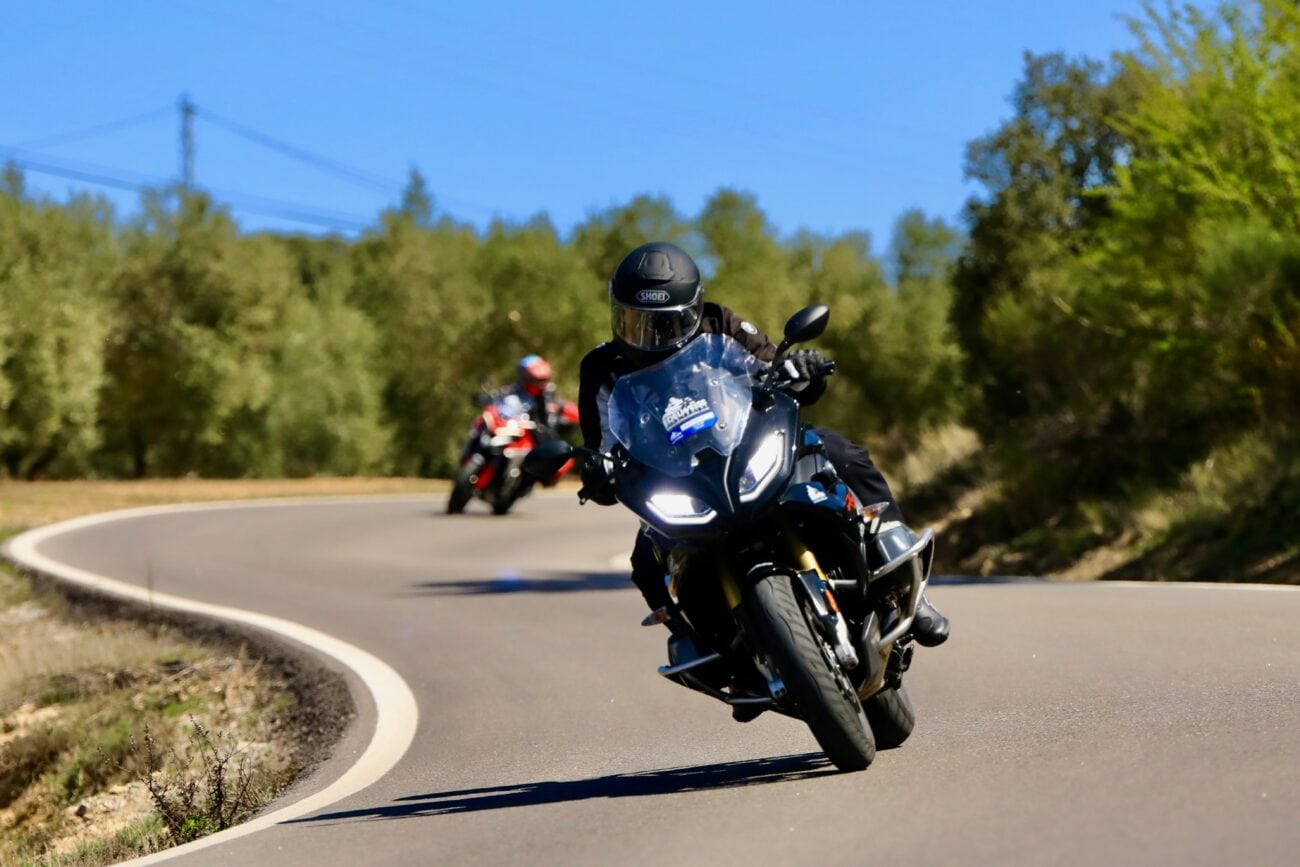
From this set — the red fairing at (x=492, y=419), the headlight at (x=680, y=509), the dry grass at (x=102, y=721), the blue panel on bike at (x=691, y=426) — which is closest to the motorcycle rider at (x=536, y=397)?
the red fairing at (x=492, y=419)

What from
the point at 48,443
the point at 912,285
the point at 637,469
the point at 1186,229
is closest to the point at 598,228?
the point at 912,285

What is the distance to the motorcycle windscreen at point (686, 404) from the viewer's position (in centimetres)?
632

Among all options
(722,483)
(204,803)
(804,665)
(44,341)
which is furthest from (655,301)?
(44,341)

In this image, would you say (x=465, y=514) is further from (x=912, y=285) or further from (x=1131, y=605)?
(x=912, y=285)

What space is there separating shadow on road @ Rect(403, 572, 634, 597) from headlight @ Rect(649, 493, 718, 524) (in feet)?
31.9

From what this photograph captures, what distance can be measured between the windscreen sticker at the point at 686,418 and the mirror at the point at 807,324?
1.26 ft

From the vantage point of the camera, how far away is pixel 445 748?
328 inches

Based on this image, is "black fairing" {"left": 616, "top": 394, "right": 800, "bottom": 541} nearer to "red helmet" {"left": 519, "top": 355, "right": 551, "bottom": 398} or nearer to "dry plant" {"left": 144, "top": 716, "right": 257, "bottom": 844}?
"dry plant" {"left": 144, "top": 716, "right": 257, "bottom": 844}

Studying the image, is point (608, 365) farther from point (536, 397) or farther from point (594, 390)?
point (536, 397)

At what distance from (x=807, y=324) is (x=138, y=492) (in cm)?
2715

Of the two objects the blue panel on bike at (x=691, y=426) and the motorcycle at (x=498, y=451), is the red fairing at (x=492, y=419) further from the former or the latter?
the blue panel on bike at (x=691, y=426)

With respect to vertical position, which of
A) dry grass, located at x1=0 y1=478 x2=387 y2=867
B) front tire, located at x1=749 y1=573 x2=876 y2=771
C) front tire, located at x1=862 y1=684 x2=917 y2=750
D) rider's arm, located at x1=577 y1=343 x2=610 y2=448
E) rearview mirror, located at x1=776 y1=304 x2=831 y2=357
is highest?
rearview mirror, located at x1=776 y1=304 x2=831 y2=357

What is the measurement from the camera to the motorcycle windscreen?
632cm

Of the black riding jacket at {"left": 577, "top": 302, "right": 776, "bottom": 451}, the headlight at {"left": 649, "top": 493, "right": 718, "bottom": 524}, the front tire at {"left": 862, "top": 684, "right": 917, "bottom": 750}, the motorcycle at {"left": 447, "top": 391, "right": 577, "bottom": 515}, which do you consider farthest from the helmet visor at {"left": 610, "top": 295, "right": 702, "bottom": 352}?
the motorcycle at {"left": 447, "top": 391, "right": 577, "bottom": 515}
